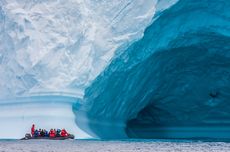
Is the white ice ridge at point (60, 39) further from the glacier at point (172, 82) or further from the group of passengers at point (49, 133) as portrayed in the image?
the group of passengers at point (49, 133)

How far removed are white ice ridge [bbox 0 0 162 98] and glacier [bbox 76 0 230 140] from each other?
588mm

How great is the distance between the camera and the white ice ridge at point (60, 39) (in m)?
14.6

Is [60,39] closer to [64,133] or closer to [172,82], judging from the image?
[64,133]

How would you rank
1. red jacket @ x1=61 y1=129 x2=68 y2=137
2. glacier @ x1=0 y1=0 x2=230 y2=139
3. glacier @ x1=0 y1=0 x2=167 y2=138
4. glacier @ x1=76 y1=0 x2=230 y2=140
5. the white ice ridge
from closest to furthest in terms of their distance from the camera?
glacier @ x1=76 y1=0 x2=230 y2=140, glacier @ x1=0 y1=0 x2=230 y2=139, red jacket @ x1=61 y1=129 x2=68 y2=137, glacier @ x1=0 y1=0 x2=167 y2=138, the white ice ridge

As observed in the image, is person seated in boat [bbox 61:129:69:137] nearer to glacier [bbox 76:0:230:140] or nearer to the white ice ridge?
glacier [bbox 76:0:230:140]

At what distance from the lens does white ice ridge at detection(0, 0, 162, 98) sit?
14.6 meters

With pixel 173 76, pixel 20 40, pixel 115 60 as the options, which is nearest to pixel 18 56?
pixel 20 40

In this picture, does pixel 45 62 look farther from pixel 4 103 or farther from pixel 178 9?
pixel 178 9

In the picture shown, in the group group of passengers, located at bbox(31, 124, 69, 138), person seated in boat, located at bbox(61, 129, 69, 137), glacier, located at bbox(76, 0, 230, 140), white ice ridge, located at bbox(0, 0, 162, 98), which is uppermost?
white ice ridge, located at bbox(0, 0, 162, 98)

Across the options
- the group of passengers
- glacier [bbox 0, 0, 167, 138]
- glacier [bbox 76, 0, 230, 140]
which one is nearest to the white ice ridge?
glacier [bbox 0, 0, 167, 138]

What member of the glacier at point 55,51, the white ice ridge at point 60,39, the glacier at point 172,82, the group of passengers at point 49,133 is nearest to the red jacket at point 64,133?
the group of passengers at point 49,133

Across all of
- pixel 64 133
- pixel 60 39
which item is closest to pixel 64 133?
pixel 64 133

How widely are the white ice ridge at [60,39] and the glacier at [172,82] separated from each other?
0.59m

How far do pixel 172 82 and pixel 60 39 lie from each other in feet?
12.0
